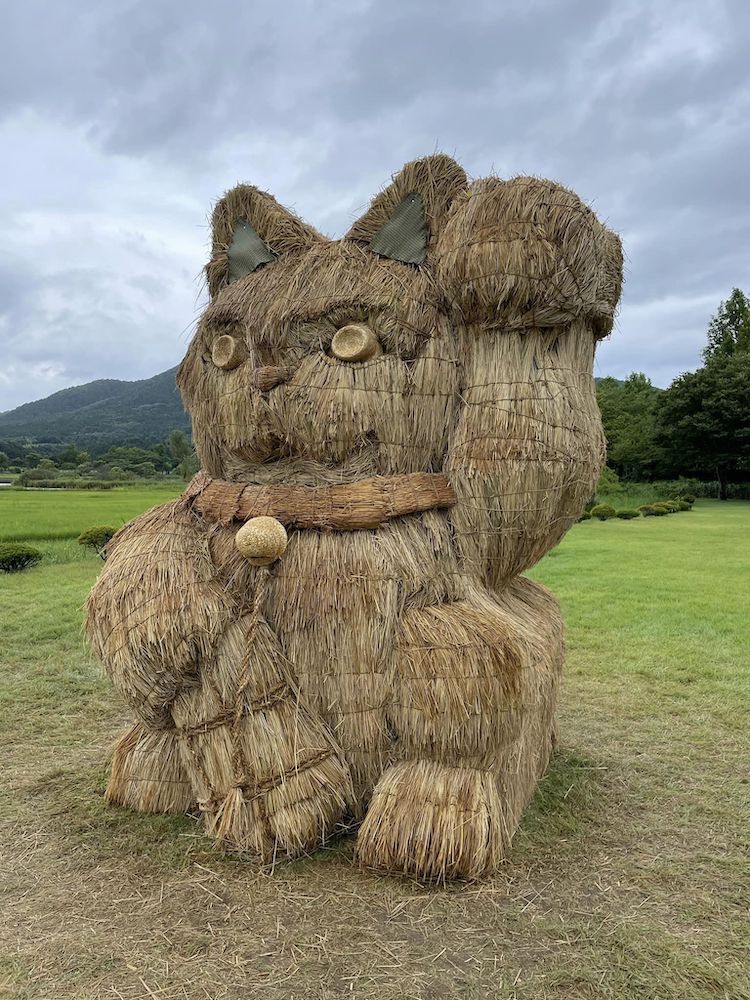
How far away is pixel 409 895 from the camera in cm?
→ 256

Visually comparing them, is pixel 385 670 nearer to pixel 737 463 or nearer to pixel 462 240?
pixel 462 240

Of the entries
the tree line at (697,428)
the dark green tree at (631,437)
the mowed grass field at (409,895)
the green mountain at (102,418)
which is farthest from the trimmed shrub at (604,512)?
the green mountain at (102,418)

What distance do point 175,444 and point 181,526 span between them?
22678 mm

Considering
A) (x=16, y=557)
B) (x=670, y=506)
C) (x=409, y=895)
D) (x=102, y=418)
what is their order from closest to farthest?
(x=409, y=895) → (x=16, y=557) → (x=670, y=506) → (x=102, y=418)

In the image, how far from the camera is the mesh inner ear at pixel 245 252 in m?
3.25

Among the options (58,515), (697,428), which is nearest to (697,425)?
(697,428)

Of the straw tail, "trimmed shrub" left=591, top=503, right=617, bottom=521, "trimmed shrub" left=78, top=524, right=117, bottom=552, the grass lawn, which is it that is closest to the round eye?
the straw tail

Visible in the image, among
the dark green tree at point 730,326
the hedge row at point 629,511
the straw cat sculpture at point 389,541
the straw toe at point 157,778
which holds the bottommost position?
the hedge row at point 629,511

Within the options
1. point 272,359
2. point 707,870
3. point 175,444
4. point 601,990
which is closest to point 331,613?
point 272,359

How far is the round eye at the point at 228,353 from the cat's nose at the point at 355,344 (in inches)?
18.3

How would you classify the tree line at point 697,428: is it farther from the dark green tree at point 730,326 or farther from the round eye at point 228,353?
the round eye at point 228,353

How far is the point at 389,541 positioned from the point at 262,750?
922 millimetres

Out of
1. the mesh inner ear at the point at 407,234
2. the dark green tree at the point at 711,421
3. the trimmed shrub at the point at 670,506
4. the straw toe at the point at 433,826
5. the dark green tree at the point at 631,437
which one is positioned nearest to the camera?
the straw toe at the point at 433,826

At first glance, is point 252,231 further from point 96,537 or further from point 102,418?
point 102,418
